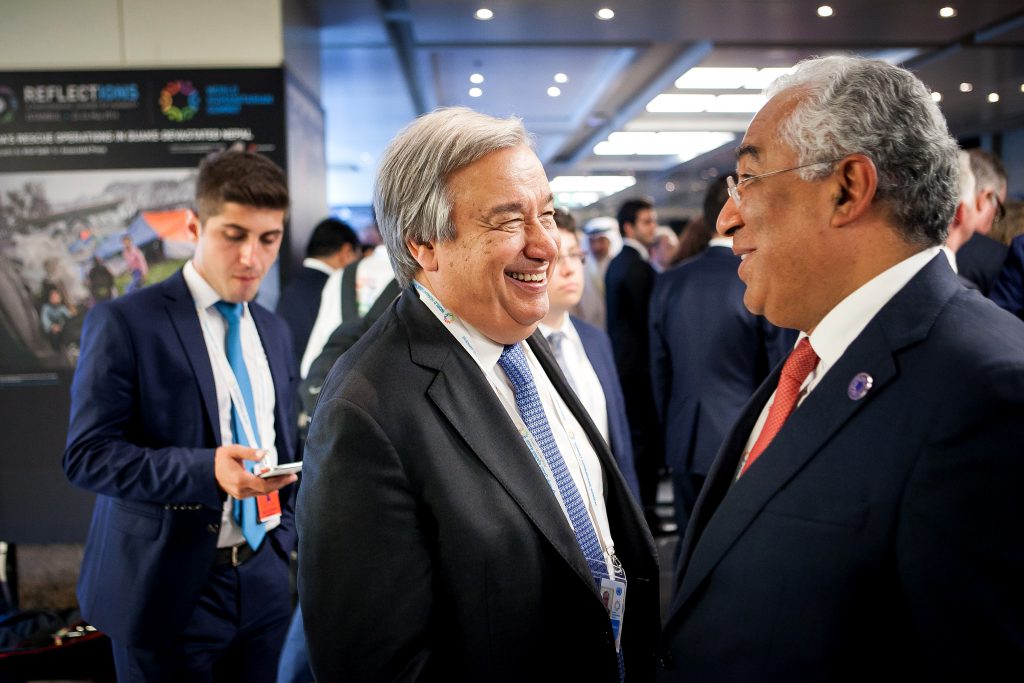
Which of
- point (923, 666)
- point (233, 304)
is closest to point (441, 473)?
point (923, 666)

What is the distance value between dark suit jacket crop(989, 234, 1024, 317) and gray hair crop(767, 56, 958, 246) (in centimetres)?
241

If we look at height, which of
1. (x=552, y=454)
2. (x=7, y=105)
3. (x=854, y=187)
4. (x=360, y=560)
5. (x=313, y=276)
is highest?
(x=7, y=105)

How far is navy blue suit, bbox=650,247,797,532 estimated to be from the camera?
3.54 m

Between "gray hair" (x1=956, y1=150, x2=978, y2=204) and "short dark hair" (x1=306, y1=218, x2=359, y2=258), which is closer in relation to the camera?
"gray hair" (x1=956, y1=150, x2=978, y2=204)

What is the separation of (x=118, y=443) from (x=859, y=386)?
1673 mm

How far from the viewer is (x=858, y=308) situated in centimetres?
122

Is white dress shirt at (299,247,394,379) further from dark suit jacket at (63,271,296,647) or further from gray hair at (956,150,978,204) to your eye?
gray hair at (956,150,978,204)

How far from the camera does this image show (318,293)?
441 cm

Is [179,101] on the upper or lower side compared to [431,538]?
upper

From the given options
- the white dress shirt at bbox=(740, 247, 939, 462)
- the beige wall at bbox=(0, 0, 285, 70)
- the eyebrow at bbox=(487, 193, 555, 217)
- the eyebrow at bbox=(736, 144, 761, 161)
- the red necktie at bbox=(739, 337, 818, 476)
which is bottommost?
the red necktie at bbox=(739, 337, 818, 476)

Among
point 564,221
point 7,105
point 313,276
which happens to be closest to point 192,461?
point 564,221

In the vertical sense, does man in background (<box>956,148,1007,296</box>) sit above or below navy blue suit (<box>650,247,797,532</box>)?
above

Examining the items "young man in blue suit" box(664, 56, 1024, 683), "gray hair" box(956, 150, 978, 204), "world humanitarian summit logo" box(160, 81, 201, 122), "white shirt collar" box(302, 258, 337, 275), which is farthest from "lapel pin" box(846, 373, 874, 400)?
"world humanitarian summit logo" box(160, 81, 201, 122)

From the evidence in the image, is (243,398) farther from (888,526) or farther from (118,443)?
(888,526)
